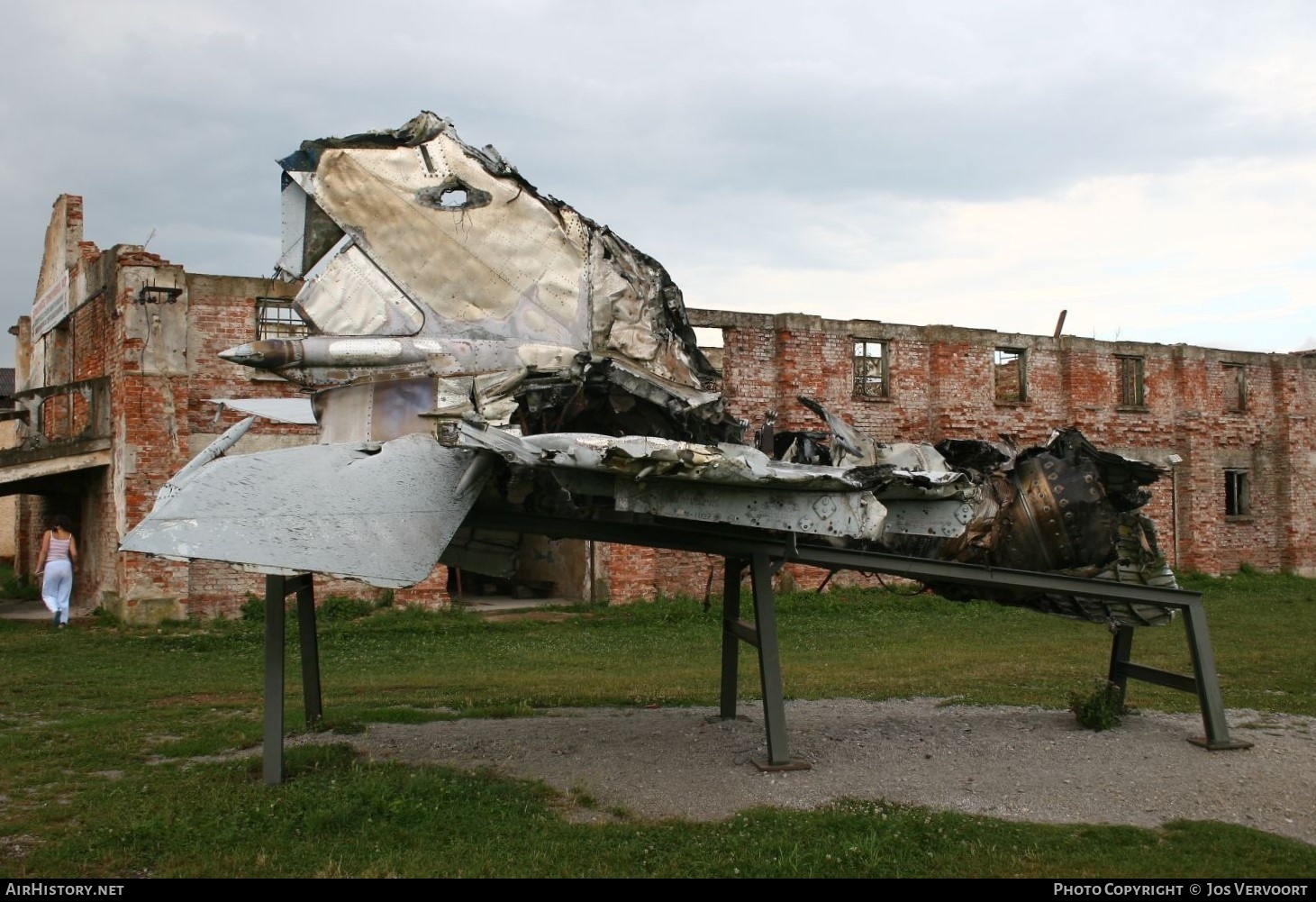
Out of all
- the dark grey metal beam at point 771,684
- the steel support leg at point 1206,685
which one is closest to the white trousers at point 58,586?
the dark grey metal beam at point 771,684

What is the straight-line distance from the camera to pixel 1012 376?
24.3 m

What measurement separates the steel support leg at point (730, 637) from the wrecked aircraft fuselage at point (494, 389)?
36.1 inches

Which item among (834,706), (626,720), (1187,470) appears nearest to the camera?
(626,720)

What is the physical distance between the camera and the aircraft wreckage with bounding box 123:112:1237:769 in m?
5.93

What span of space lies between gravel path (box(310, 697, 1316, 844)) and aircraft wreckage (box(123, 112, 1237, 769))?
1244 millimetres

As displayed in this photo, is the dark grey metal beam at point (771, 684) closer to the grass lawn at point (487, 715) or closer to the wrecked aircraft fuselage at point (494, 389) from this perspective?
the wrecked aircraft fuselage at point (494, 389)

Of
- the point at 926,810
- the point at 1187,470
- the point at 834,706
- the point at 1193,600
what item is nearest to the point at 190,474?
the point at 926,810

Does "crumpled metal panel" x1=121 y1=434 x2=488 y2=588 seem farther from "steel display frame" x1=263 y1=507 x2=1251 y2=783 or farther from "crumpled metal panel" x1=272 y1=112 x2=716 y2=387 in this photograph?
"crumpled metal panel" x1=272 y1=112 x2=716 y2=387

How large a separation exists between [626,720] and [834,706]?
6.55 ft

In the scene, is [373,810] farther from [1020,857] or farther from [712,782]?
[1020,857]

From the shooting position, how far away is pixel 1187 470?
24.2 meters

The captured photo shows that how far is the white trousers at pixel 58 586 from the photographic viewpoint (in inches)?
604

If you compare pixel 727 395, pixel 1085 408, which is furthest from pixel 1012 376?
pixel 727 395

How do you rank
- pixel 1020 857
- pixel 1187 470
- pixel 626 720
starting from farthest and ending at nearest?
pixel 1187 470
pixel 626 720
pixel 1020 857
